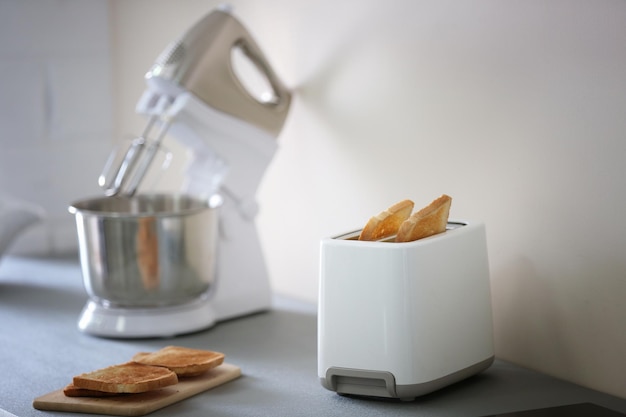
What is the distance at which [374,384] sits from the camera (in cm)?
88

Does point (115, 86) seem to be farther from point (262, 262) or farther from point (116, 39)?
point (262, 262)

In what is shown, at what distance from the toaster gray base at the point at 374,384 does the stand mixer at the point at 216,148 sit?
12.9 inches

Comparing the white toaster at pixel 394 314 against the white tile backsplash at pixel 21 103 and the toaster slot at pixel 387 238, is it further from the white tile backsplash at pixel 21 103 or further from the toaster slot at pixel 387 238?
the white tile backsplash at pixel 21 103

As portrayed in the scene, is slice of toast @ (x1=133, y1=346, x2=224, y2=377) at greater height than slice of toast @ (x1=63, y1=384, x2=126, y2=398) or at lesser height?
greater

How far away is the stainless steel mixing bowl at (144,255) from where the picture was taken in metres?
1.12

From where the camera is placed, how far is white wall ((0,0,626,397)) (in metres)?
0.91

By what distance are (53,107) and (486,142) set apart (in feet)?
3.39

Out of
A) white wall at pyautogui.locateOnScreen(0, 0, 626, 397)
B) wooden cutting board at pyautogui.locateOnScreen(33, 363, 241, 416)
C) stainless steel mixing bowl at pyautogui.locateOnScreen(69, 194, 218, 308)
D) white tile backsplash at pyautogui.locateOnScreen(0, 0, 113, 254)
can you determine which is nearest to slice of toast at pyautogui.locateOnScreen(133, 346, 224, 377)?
wooden cutting board at pyautogui.locateOnScreen(33, 363, 241, 416)

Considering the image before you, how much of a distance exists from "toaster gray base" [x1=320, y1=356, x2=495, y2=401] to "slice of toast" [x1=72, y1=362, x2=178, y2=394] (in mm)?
165

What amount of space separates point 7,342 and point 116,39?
2.78 ft

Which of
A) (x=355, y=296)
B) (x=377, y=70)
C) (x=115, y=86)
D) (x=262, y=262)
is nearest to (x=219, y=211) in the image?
(x=262, y=262)

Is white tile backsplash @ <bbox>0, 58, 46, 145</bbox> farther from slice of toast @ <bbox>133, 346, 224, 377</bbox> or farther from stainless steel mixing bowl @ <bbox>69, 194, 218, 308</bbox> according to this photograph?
slice of toast @ <bbox>133, 346, 224, 377</bbox>

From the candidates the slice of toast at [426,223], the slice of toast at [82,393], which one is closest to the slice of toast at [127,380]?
the slice of toast at [82,393]

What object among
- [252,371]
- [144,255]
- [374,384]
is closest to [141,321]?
[144,255]
